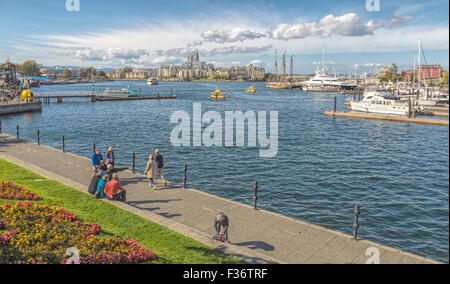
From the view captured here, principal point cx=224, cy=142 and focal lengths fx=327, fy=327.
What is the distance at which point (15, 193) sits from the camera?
1355 centimetres

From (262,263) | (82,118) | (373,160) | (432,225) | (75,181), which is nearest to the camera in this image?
(262,263)

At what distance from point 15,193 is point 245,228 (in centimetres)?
964

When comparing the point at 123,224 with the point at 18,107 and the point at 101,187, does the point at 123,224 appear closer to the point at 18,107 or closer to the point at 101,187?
the point at 101,187

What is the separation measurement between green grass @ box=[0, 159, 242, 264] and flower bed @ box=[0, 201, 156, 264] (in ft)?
1.89

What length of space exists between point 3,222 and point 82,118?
54.6 meters

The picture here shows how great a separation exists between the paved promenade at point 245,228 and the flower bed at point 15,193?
92.7 inches

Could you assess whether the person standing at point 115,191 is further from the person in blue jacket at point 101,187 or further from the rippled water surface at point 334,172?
the rippled water surface at point 334,172

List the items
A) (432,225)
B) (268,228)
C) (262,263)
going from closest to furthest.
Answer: (262,263), (268,228), (432,225)

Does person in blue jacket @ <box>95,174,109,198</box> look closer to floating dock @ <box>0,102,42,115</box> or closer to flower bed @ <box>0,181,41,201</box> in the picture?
flower bed @ <box>0,181,41,201</box>

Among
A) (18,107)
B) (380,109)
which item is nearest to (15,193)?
(18,107)

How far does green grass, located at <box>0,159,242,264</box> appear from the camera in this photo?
925 cm

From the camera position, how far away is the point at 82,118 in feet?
199

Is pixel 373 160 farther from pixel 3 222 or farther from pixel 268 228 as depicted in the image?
pixel 3 222
